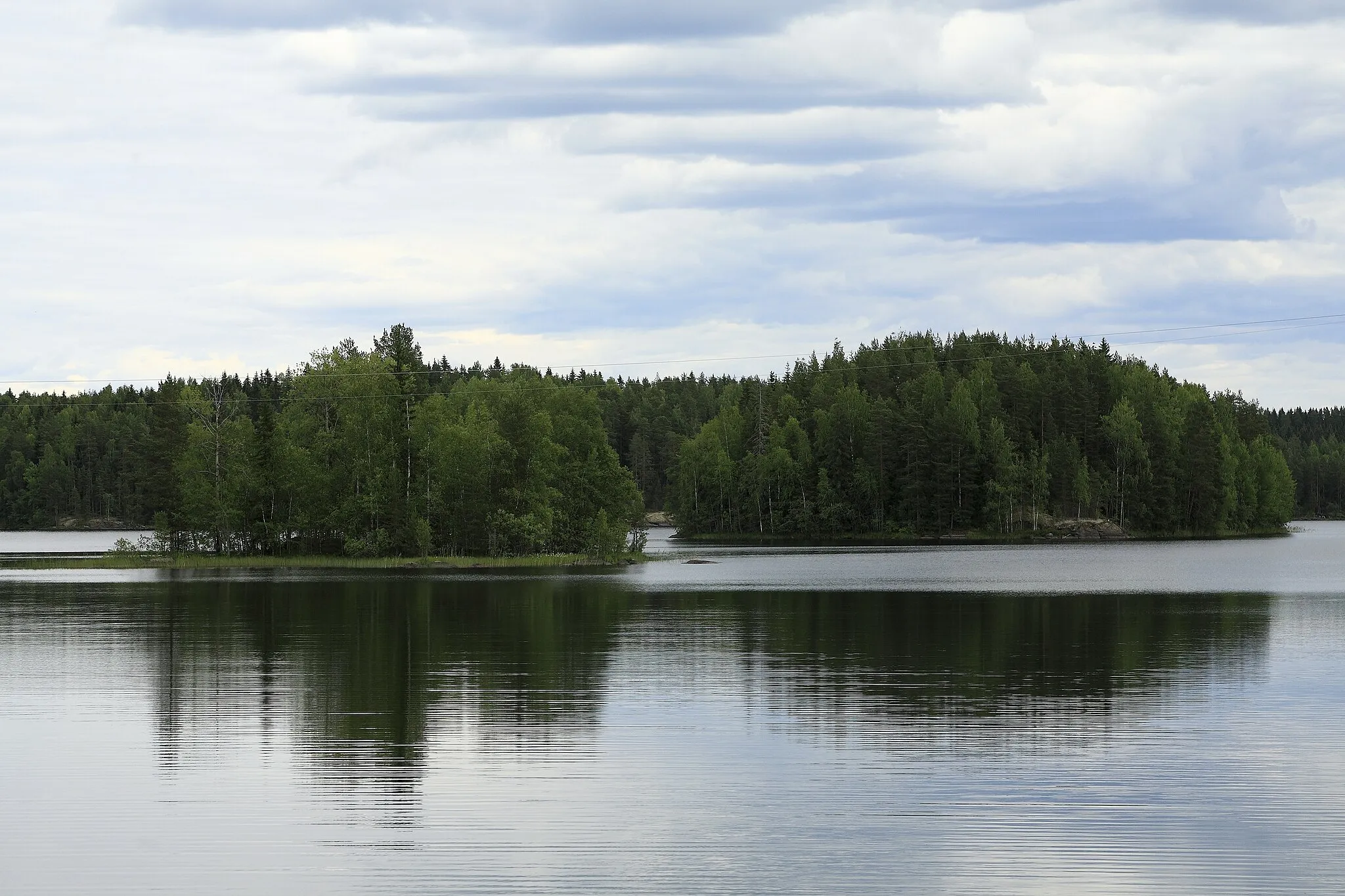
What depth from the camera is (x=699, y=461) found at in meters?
182

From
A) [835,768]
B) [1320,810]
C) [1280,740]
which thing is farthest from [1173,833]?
[1280,740]

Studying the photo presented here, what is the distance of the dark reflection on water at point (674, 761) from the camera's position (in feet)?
52.8

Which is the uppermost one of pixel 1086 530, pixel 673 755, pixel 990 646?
pixel 673 755

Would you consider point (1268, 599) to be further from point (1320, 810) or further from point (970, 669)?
point (1320, 810)

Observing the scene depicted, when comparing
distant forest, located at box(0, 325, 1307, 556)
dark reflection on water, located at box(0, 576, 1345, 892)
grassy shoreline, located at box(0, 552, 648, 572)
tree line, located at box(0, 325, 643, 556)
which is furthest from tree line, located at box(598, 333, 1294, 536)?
dark reflection on water, located at box(0, 576, 1345, 892)

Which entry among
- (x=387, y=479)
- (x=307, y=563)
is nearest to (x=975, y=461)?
(x=387, y=479)

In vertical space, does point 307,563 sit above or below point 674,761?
below

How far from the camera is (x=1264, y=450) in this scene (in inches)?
7781

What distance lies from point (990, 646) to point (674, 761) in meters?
19.6

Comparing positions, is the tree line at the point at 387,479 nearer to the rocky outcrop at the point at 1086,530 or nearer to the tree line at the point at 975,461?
the tree line at the point at 975,461

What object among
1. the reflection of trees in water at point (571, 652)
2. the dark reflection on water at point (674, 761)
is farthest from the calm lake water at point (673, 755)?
the reflection of trees in water at point (571, 652)

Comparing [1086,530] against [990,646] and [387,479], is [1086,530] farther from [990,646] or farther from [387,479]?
[990,646]

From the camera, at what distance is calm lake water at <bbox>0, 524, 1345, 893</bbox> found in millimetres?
16094

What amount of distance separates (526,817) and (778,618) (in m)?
32.1
